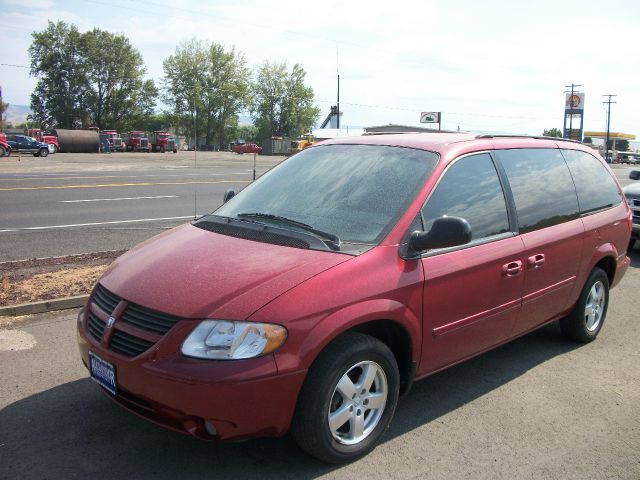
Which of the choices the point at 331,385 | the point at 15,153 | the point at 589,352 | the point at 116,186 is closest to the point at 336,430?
the point at 331,385

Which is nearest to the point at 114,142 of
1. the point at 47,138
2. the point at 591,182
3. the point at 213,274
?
the point at 47,138

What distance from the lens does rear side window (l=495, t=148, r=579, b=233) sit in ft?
14.1

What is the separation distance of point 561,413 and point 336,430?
1704 mm

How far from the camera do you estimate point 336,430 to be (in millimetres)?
3115

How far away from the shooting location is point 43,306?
562 centimetres

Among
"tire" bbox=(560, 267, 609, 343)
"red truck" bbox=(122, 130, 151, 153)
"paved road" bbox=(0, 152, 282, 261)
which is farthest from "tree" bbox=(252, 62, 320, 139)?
"tire" bbox=(560, 267, 609, 343)

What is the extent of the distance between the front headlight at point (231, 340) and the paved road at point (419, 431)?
733 mm

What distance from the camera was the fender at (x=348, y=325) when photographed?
2832mm

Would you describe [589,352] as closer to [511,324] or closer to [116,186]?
[511,324]

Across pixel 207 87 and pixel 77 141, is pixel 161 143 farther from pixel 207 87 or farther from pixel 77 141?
pixel 207 87

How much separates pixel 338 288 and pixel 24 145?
48.9m

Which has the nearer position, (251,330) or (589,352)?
(251,330)

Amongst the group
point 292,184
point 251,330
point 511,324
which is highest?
point 292,184

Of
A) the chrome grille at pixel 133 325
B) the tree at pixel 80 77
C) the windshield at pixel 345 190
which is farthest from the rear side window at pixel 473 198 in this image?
the tree at pixel 80 77
